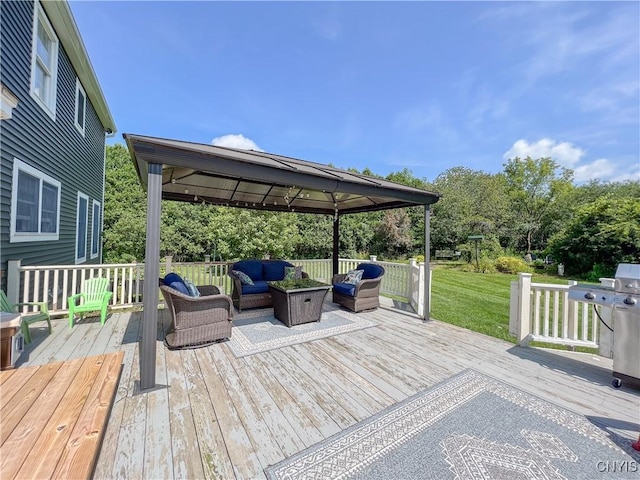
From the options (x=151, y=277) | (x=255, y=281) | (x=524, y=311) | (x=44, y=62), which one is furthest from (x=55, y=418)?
(x=44, y=62)

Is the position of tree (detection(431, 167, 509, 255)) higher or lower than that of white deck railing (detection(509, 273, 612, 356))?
higher

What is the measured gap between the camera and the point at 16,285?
4.20m

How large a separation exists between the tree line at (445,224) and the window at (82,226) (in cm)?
461

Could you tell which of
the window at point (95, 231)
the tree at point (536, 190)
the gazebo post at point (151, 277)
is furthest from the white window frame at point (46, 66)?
the tree at point (536, 190)

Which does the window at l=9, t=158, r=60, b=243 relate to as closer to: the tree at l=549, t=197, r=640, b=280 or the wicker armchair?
the wicker armchair

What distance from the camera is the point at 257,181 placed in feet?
16.1

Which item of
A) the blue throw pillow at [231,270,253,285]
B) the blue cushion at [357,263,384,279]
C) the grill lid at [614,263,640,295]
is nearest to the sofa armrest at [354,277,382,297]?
the blue cushion at [357,263,384,279]

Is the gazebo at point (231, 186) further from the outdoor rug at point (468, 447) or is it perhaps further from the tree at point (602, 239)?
the tree at point (602, 239)

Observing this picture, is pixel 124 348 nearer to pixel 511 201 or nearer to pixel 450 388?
pixel 450 388

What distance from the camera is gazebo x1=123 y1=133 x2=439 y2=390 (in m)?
2.64

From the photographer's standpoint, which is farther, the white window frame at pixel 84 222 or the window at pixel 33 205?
the white window frame at pixel 84 222

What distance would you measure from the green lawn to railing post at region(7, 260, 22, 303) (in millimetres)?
7215

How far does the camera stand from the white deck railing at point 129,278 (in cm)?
437

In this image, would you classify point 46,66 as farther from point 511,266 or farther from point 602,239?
point 602,239
